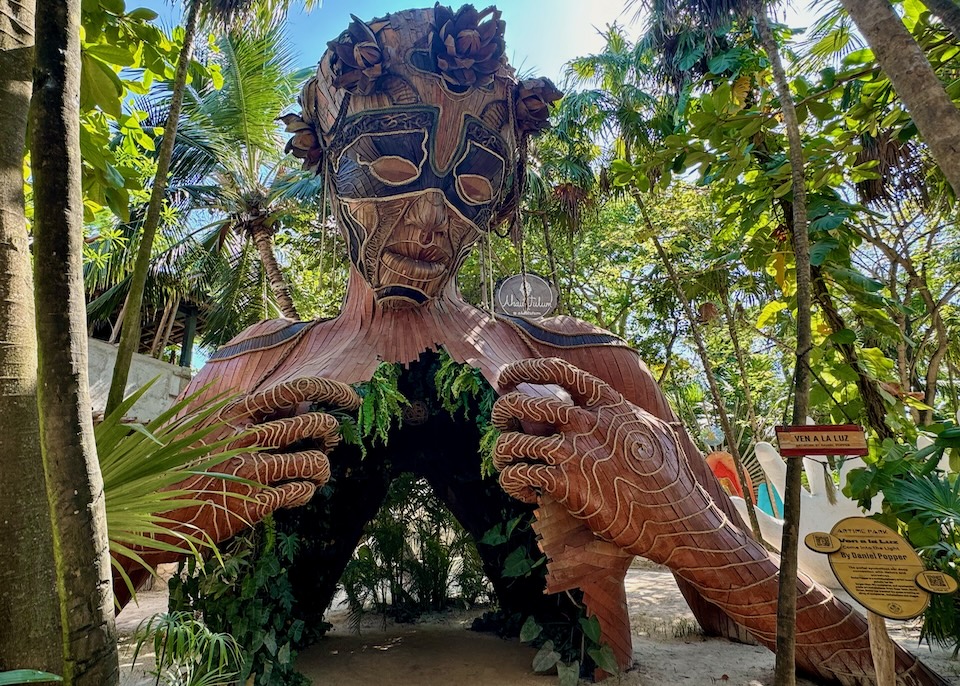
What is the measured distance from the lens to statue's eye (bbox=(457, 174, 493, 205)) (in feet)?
11.8

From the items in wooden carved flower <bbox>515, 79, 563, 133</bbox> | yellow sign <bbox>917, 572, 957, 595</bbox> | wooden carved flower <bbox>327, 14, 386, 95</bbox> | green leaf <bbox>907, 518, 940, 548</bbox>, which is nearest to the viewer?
yellow sign <bbox>917, 572, 957, 595</bbox>

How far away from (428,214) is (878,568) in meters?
2.71

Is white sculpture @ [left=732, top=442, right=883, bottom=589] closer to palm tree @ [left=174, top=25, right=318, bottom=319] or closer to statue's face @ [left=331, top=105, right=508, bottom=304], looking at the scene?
statue's face @ [left=331, top=105, right=508, bottom=304]

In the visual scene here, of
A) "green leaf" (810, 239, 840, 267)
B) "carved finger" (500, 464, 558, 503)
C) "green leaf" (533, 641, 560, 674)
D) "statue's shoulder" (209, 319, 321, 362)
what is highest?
"green leaf" (810, 239, 840, 267)

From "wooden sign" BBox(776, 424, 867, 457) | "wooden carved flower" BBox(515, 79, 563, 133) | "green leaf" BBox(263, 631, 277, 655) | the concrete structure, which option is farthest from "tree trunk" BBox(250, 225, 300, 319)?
"wooden sign" BBox(776, 424, 867, 457)

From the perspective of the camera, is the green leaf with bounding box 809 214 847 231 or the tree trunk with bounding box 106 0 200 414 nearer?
the tree trunk with bounding box 106 0 200 414

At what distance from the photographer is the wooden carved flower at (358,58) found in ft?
11.3

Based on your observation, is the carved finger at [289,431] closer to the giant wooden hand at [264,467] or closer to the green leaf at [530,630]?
the giant wooden hand at [264,467]

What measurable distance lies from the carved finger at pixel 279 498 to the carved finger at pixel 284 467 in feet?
0.16

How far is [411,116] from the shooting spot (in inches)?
138

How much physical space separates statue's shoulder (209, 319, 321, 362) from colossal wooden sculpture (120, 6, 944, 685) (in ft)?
0.05

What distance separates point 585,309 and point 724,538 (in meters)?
9.31

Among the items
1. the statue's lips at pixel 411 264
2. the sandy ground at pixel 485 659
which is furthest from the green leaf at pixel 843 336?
the statue's lips at pixel 411 264

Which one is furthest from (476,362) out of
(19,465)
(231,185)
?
(231,185)
